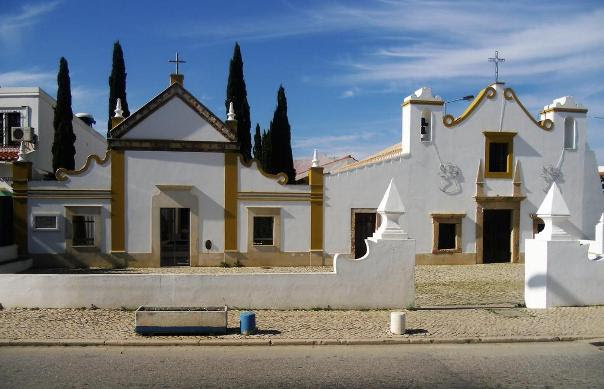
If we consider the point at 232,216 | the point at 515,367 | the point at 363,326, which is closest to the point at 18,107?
the point at 232,216

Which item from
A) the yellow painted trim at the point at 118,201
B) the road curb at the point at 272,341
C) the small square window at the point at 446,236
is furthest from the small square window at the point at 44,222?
the small square window at the point at 446,236

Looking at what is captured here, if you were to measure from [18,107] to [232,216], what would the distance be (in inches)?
498

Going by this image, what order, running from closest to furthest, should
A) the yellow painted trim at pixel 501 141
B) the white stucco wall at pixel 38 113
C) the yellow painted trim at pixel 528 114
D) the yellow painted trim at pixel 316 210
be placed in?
1. the yellow painted trim at pixel 316 210
2. the yellow painted trim at pixel 501 141
3. the yellow painted trim at pixel 528 114
4. the white stucco wall at pixel 38 113

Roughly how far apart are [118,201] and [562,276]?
44.9 ft

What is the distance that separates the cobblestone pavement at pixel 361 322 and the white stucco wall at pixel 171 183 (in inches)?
300

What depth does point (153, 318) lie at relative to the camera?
360 inches

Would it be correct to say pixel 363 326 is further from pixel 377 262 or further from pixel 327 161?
pixel 327 161

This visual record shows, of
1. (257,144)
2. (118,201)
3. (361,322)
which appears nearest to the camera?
(361,322)

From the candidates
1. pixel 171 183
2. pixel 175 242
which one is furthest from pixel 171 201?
pixel 175 242

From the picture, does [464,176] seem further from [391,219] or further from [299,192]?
[391,219]

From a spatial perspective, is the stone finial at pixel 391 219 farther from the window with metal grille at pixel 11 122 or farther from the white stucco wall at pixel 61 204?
the window with metal grille at pixel 11 122

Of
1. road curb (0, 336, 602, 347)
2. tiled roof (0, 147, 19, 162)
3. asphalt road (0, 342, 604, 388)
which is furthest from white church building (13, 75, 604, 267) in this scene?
asphalt road (0, 342, 604, 388)

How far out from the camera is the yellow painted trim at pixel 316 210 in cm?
1914

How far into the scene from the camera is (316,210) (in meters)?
19.2
